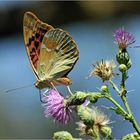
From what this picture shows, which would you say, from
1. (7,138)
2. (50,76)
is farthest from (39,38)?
(7,138)

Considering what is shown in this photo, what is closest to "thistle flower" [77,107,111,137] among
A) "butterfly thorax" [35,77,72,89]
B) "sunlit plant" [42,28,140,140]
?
"sunlit plant" [42,28,140,140]

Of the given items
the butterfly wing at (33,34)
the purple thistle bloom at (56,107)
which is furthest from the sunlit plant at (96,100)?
the butterfly wing at (33,34)

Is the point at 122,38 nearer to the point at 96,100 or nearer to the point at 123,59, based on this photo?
the point at 123,59

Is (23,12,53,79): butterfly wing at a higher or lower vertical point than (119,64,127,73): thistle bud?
higher

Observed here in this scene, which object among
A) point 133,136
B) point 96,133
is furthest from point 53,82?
point 133,136

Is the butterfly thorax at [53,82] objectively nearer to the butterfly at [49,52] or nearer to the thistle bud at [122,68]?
the butterfly at [49,52]

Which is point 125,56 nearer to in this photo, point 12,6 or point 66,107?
point 66,107

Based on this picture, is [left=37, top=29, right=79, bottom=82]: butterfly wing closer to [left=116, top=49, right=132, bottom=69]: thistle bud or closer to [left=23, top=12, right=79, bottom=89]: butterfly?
[left=23, top=12, right=79, bottom=89]: butterfly
